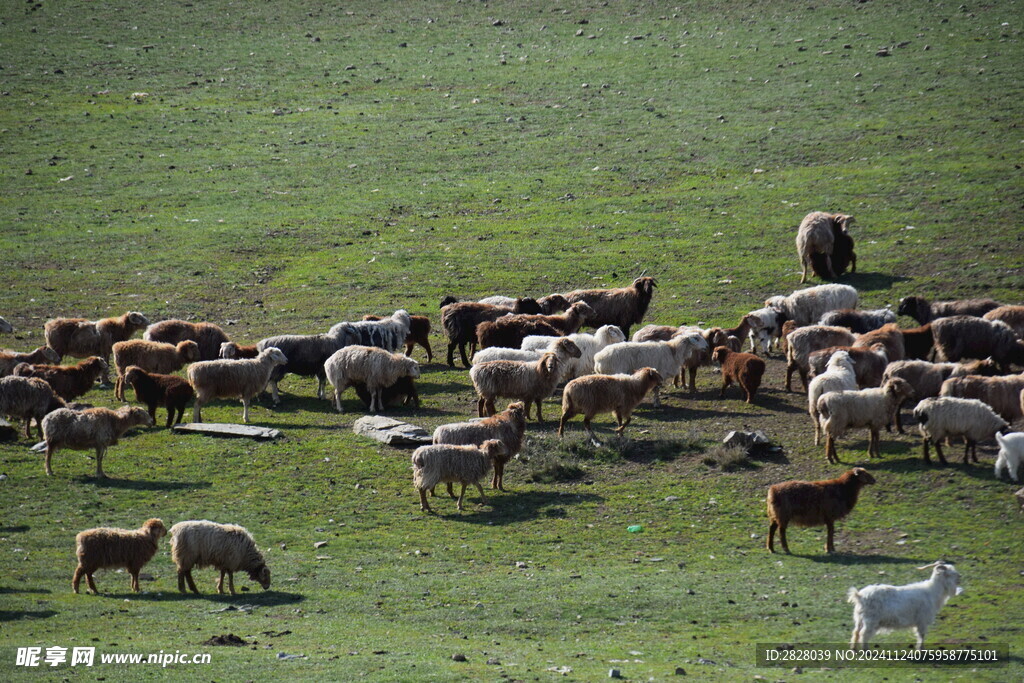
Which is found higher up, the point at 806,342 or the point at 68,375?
the point at 806,342

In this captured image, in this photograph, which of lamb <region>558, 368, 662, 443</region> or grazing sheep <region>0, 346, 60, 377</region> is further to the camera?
grazing sheep <region>0, 346, 60, 377</region>

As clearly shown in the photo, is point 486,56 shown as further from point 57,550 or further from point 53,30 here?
point 57,550

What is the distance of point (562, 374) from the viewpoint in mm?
19859

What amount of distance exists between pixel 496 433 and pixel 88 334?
10.3m

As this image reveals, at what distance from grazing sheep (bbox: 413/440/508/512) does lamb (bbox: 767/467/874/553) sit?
3.88m

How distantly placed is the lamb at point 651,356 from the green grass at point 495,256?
637 mm

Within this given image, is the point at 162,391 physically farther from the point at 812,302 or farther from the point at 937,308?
the point at 937,308

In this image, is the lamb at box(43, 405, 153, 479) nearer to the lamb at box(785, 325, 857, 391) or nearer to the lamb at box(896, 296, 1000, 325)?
the lamb at box(785, 325, 857, 391)

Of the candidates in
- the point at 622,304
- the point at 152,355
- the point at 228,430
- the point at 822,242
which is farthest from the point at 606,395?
the point at 822,242

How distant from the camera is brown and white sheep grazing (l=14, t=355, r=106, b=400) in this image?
788 inches

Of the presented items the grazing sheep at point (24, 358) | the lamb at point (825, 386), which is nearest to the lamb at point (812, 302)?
the lamb at point (825, 386)

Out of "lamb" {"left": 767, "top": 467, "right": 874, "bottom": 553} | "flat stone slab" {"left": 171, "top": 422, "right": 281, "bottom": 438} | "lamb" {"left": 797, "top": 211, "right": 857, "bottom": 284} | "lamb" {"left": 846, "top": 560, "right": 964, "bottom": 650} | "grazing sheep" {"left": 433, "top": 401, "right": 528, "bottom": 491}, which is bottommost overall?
"lamb" {"left": 846, "top": 560, "right": 964, "bottom": 650}

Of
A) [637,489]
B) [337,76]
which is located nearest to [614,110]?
[337,76]

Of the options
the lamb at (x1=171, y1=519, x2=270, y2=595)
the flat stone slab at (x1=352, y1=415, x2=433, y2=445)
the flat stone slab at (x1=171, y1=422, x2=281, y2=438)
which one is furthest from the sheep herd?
the flat stone slab at (x1=352, y1=415, x2=433, y2=445)
